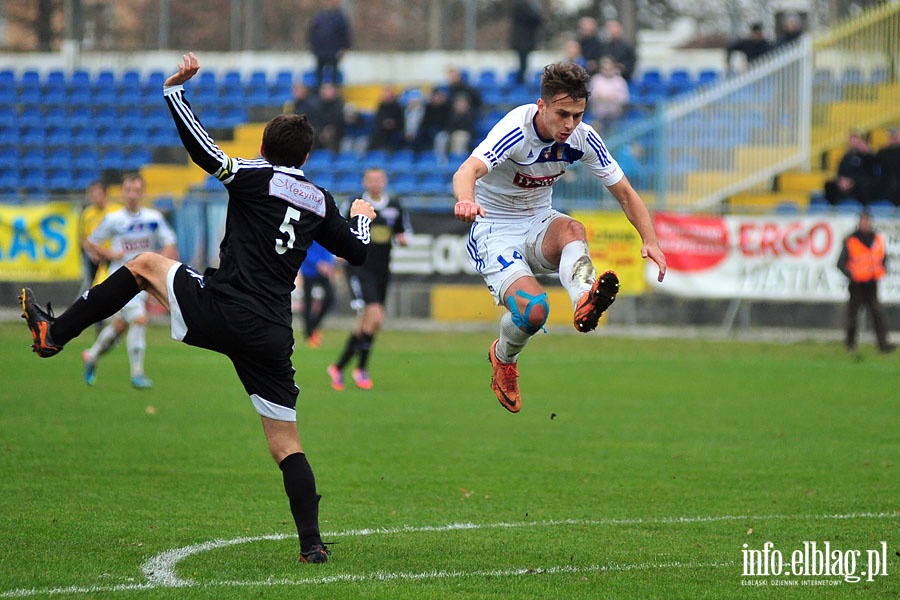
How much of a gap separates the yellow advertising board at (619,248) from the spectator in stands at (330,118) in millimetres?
6634

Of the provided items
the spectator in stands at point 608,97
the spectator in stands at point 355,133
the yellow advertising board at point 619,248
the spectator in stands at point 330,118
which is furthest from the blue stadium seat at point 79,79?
the yellow advertising board at point 619,248

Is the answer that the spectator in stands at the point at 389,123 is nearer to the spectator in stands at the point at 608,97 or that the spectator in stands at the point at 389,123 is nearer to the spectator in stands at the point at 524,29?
the spectator in stands at the point at 524,29

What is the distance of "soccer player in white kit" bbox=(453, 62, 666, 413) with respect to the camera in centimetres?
762

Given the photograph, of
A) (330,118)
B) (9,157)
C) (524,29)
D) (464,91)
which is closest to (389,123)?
(330,118)

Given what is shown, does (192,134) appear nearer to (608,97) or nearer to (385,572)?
(385,572)

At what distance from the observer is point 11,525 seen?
296 inches

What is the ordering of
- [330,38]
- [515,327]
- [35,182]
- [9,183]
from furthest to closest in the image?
1. [9,183]
2. [35,182]
3. [330,38]
4. [515,327]

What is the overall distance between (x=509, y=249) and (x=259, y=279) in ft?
6.82

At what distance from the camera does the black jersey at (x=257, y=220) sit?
261 inches

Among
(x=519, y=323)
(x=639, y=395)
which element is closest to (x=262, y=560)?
(x=519, y=323)

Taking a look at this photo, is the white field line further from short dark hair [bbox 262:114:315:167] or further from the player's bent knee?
short dark hair [bbox 262:114:315:167]

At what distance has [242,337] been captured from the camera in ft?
22.0

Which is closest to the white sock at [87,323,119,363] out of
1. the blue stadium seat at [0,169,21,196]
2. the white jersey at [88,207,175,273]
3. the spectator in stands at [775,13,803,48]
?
the white jersey at [88,207,175,273]

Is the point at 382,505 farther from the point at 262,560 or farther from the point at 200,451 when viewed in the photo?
the point at 200,451
